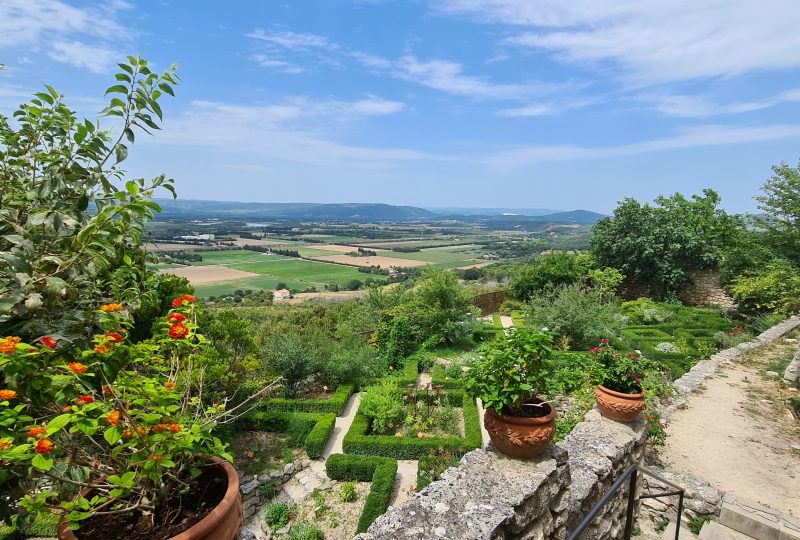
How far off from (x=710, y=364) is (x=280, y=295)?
28.5m

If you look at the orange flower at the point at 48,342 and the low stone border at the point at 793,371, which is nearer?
the orange flower at the point at 48,342

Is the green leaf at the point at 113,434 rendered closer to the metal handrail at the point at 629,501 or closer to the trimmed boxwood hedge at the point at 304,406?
the metal handrail at the point at 629,501

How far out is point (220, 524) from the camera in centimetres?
171

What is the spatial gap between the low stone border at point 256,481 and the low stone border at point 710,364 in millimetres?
7068

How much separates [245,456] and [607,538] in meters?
6.25

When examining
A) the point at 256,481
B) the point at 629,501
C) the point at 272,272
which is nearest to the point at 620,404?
the point at 629,501

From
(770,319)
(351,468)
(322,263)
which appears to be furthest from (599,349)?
(322,263)

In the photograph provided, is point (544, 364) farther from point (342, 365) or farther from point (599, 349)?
point (342, 365)

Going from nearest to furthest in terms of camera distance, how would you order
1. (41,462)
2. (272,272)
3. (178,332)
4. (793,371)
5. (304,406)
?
(41,462)
(178,332)
(793,371)
(304,406)
(272,272)

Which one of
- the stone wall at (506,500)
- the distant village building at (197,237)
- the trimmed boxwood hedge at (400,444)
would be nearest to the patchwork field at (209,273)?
the distant village building at (197,237)

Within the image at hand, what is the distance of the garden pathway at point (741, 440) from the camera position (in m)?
5.30

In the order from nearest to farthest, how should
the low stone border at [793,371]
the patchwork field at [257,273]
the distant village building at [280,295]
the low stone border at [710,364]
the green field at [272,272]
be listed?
the low stone border at [710,364] → the low stone border at [793,371] → the distant village building at [280,295] → the patchwork field at [257,273] → the green field at [272,272]

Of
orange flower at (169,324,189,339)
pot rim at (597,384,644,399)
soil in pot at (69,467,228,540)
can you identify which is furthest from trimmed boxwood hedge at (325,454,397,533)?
orange flower at (169,324,189,339)

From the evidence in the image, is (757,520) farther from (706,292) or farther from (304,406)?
(706,292)
